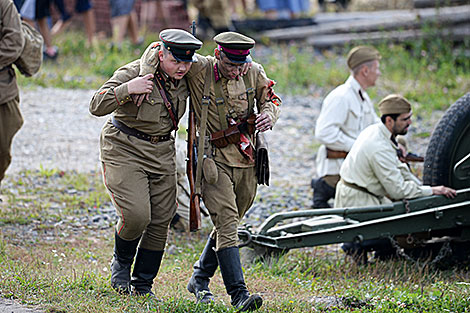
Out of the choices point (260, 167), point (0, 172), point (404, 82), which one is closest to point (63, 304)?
point (260, 167)

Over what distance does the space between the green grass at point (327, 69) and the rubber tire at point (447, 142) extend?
4.95m

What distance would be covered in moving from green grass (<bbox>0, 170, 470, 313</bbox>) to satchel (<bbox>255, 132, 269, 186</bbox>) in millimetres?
896

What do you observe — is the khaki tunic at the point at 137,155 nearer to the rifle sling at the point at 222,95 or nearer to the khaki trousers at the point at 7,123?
the rifle sling at the point at 222,95

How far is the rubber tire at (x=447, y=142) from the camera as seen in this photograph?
6762 millimetres

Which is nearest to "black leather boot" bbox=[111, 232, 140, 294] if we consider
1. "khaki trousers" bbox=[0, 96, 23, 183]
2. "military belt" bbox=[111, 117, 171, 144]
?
"military belt" bbox=[111, 117, 171, 144]

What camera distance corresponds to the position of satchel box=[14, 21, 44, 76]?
22.3 ft

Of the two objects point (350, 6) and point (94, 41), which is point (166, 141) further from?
point (350, 6)

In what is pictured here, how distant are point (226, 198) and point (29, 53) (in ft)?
9.31

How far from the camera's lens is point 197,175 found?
5.08 m

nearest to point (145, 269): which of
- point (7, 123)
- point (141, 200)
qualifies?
point (141, 200)

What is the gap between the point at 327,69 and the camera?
552 inches

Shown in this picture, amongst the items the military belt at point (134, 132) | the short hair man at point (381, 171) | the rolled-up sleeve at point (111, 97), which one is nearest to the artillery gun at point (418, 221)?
the short hair man at point (381, 171)

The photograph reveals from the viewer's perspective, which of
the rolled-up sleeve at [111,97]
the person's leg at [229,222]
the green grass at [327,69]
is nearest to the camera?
the rolled-up sleeve at [111,97]

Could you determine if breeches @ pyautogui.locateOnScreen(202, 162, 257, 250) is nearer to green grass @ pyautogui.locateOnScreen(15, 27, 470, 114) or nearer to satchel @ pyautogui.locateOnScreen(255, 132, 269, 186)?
satchel @ pyautogui.locateOnScreen(255, 132, 269, 186)
